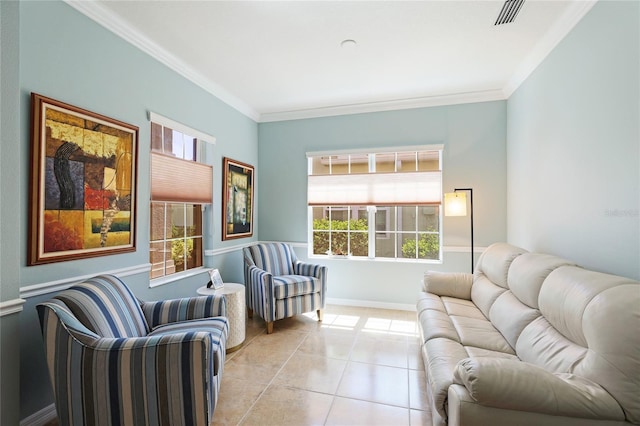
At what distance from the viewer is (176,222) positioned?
3268 millimetres

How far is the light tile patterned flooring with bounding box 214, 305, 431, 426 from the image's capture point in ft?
6.63

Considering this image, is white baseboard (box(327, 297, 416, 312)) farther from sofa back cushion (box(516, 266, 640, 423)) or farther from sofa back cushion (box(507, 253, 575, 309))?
sofa back cushion (box(516, 266, 640, 423))

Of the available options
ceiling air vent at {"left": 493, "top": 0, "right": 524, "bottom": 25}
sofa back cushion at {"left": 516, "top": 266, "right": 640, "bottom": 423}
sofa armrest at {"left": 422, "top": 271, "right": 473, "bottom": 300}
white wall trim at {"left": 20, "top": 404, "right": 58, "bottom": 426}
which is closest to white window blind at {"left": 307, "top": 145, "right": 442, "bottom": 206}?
sofa armrest at {"left": 422, "top": 271, "right": 473, "bottom": 300}

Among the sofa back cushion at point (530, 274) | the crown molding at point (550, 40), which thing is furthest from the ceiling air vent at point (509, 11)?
the sofa back cushion at point (530, 274)

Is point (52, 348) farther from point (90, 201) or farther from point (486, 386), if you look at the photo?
point (486, 386)

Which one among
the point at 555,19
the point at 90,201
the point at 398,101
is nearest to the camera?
the point at 90,201

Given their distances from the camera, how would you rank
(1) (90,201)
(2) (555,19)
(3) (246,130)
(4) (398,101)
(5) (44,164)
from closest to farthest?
(5) (44,164)
(1) (90,201)
(2) (555,19)
(4) (398,101)
(3) (246,130)

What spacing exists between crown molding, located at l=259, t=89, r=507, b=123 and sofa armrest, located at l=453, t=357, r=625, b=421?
11.2 ft

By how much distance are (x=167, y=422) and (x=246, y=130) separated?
3648mm

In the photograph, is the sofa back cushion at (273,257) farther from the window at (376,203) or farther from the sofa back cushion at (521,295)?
the sofa back cushion at (521,295)

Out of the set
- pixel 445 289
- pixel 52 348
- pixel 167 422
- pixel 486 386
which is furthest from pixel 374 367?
pixel 52 348

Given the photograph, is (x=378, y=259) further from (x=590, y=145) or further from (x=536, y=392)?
(x=536, y=392)

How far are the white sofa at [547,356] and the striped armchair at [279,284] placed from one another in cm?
161

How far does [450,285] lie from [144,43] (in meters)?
3.64
